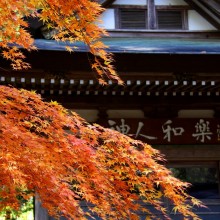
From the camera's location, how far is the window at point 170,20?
7.97m

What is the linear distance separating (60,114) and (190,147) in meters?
3.70

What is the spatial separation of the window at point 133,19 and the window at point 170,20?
28cm

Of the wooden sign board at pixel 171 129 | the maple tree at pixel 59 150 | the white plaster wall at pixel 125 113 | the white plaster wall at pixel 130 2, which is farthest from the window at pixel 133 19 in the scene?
the maple tree at pixel 59 150

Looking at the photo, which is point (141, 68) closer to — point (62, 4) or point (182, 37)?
point (182, 37)

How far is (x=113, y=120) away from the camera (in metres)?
6.78

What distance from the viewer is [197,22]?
26.0ft

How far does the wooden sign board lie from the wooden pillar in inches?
74.3

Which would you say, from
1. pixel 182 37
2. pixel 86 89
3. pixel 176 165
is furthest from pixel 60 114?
pixel 182 37

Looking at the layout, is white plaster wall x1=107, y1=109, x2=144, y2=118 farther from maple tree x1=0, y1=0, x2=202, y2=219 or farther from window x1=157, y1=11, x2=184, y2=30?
maple tree x1=0, y1=0, x2=202, y2=219

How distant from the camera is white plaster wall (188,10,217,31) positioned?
311 inches

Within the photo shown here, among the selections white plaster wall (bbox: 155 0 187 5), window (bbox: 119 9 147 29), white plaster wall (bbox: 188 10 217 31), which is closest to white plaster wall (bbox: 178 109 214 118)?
white plaster wall (bbox: 188 10 217 31)

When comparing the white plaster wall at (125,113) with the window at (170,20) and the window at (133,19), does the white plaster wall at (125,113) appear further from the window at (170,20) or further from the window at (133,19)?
the window at (170,20)

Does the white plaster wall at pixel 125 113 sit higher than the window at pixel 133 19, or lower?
lower

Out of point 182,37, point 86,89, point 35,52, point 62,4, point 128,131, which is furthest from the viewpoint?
point 182,37
